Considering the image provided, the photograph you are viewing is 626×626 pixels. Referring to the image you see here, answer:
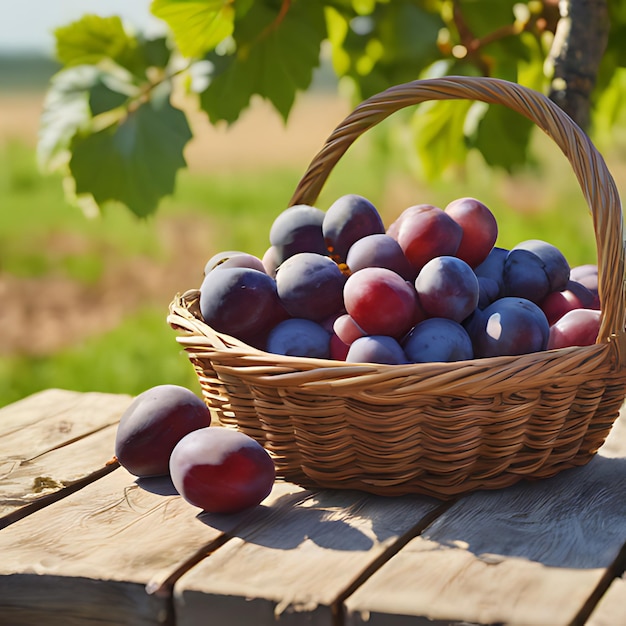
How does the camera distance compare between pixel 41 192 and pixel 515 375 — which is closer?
pixel 515 375

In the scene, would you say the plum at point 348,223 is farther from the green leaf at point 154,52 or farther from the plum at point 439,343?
the green leaf at point 154,52

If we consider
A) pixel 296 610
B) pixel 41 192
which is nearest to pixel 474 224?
pixel 296 610

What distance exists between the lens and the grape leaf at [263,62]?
1536mm

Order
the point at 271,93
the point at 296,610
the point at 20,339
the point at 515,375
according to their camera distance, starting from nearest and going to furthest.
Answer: the point at 296,610 → the point at 515,375 → the point at 271,93 → the point at 20,339

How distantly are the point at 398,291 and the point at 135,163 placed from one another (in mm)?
596

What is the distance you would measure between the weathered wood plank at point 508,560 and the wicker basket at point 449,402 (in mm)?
51

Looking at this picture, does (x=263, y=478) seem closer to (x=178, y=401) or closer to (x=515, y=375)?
(x=178, y=401)

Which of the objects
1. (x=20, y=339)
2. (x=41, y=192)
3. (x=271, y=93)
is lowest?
(x=20, y=339)

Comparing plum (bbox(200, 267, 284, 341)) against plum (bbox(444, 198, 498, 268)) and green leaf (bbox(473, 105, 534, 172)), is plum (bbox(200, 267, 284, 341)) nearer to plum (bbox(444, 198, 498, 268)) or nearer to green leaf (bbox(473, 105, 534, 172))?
plum (bbox(444, 198, 498, 268))

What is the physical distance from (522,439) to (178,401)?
0.44 m

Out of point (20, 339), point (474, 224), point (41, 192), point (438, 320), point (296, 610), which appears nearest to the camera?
point (296, 610)

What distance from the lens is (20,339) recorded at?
4.54m

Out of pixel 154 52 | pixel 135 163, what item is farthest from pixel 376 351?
pixel 154 52

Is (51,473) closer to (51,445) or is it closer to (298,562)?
(51,445)
